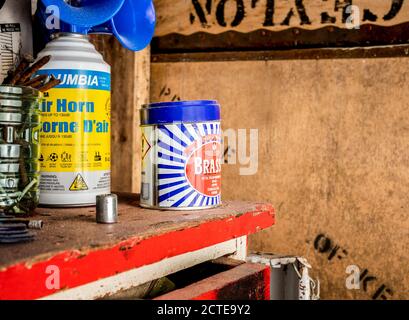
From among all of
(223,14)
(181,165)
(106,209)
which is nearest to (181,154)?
(181,165)

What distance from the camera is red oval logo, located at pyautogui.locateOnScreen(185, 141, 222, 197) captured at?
0.84 m

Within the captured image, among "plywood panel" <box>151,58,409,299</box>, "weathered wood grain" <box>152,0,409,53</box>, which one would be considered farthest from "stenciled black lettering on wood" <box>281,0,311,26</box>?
"plywood panel" <box>151,58,409,299</box>

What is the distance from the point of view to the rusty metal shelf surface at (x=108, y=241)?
0.51 m

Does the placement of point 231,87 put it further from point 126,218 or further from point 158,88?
point 126,218

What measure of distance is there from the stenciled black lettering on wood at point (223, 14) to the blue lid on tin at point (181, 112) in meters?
0.84

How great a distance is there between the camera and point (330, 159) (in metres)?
1.55

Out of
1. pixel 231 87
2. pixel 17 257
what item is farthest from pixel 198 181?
pixel 231 87

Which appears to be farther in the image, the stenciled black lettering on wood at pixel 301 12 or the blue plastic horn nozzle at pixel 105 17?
the stenciled black lettering on wood at pixel 301 12

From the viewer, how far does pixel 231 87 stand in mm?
1653

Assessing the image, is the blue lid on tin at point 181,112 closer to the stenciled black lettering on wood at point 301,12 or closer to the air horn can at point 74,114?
the air horn can at point 74,114

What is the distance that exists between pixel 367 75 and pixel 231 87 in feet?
1.39

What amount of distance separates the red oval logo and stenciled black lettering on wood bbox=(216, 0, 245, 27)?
857 millimetres

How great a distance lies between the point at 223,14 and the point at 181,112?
2.96 feet

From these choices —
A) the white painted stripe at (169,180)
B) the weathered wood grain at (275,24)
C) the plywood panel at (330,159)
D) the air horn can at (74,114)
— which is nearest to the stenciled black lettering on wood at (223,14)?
the weathered wood grain at (275,24)
